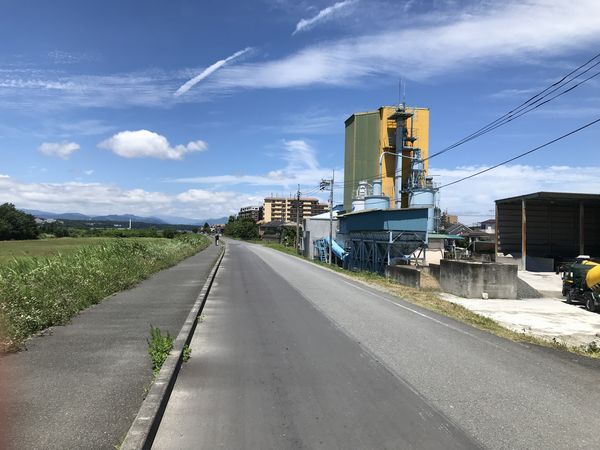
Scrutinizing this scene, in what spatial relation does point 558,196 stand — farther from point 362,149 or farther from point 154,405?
point 154,405

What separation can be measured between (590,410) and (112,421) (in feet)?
17.0

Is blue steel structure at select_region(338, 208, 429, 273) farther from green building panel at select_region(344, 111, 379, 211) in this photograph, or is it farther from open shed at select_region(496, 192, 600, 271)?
green building panel at select_region(344, 111, 379, 211)

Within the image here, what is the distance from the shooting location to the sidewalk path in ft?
13.9

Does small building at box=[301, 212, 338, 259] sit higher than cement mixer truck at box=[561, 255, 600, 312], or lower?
higher

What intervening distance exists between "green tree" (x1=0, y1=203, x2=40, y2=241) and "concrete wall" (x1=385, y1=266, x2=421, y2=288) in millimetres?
80611

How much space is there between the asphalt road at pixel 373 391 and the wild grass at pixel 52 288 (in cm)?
273

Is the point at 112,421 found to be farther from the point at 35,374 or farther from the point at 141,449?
the point at 35,374

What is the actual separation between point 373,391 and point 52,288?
850 centimetres

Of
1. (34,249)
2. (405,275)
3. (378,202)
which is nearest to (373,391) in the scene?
(405,275)

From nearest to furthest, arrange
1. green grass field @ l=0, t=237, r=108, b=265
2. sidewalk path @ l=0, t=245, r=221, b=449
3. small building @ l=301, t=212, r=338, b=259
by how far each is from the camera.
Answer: sidewalk path @ l=0, t=245, r=221, b=449 → green grass field @ l=0, t=237, r=108, b=265 → small building @ l=301, t=212, r=338, b=259

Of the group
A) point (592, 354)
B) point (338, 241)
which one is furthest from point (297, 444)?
point (338, 241)

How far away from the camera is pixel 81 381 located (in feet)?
18.6

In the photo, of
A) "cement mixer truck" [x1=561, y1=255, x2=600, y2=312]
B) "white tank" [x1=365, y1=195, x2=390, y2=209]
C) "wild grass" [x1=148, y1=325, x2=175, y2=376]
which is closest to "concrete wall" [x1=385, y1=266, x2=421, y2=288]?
"cement mixer truck" [x1=561, y1=255, x2=600, y2=312]

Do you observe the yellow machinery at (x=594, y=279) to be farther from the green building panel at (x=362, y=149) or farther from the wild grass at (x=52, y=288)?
the green building panel at (x=362, y=149)
